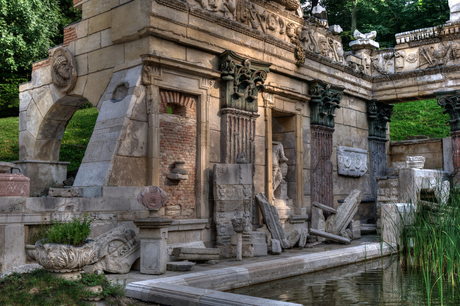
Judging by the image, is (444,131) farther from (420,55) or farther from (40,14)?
(40,14)

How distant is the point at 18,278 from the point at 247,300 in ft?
9.31

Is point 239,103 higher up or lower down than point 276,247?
higher up

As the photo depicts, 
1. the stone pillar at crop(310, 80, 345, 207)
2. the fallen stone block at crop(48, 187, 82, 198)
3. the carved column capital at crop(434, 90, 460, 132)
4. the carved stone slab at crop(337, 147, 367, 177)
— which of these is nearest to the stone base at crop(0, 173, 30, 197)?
the fallen stone block at crop(48, 187, 82, 198)

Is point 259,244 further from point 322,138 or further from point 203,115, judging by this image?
point 322,138

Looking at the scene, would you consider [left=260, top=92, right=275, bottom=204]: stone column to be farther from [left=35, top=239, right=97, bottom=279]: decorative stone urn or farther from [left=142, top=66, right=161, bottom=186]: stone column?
[left=35, top=239, right=97, bottom=279]: decorative stone urn

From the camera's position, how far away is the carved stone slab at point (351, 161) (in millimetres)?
13383

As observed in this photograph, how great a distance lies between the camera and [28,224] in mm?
6188

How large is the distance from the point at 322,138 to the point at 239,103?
12.1 ft

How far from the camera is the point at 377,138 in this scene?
1512cm

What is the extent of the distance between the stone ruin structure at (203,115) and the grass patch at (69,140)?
4039 millimetres

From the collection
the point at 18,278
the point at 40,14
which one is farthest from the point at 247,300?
the point at 40,14

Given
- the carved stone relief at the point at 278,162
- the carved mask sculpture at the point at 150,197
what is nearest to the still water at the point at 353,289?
the carved mask sculpture at the point at 150,197

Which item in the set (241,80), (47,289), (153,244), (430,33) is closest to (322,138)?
(241,80)

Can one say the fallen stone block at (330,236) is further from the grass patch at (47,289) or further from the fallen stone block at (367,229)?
the grass patch at (47,289)
